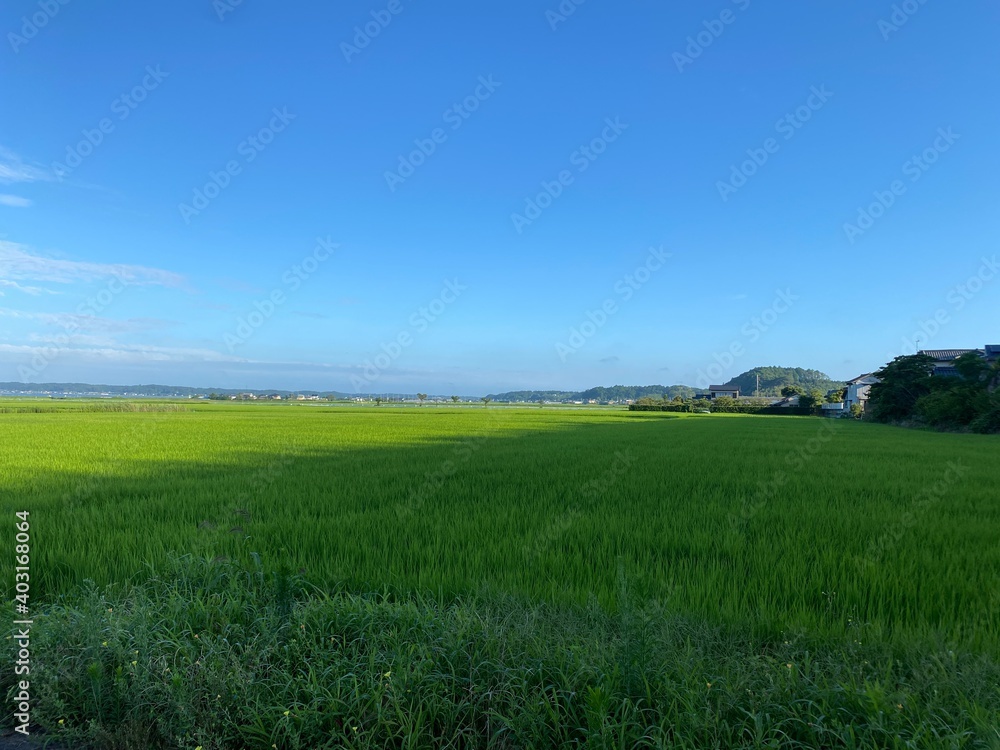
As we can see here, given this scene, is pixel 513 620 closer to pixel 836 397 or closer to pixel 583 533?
pixel 583 533

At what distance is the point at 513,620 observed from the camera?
3023 millimetres

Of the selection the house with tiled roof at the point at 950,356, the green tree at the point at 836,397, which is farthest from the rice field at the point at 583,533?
the green tree at the point at 836,397

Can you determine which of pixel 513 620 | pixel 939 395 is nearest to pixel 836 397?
pixel 939 395

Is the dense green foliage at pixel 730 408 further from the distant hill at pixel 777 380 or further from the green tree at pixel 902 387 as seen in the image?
the distant hill at pixel 777 380

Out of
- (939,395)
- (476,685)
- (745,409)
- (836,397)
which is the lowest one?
(745,409)

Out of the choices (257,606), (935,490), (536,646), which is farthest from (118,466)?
(935,490)

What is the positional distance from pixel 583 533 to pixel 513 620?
245cm

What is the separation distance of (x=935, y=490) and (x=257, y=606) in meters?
10.2

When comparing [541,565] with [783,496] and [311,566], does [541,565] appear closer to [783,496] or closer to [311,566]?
[311,566]

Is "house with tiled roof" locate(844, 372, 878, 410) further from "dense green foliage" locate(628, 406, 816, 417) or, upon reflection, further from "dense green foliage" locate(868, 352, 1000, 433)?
"dense green foliage" locate(868, 352, 1000, 433)

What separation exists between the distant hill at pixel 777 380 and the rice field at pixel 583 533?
493 feet

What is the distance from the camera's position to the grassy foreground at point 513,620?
2164 mm

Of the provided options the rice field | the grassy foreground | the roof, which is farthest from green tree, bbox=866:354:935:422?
the grassy foreground

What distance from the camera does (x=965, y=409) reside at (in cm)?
2803
